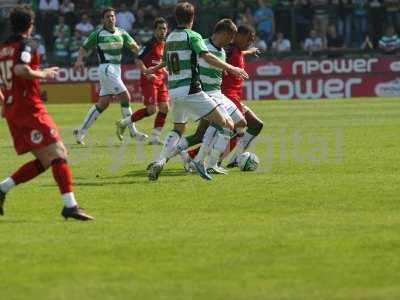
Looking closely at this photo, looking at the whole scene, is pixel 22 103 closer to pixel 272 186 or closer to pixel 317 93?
pixel 272 186

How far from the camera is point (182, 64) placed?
15.0m

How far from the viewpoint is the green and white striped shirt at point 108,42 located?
22422mm

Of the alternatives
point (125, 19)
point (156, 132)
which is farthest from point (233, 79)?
point (125, 19)

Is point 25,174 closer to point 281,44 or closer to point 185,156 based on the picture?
point 185,156

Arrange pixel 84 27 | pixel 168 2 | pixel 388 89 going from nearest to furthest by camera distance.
→ 1. pixel 388 89
2. pixel 84 27
3. pixel 168 2

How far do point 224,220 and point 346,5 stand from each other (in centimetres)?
2963

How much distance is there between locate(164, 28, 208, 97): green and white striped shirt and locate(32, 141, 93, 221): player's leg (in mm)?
3768

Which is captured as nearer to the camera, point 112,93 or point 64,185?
point 64,185

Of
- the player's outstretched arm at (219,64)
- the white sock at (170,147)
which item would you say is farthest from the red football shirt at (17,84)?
the white sock at (170,147)

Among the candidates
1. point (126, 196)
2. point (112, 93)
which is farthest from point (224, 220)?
point (112, 93)

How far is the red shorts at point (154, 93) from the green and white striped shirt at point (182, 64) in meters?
7.65

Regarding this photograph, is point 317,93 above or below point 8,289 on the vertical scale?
below

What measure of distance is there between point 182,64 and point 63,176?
13.4 ft

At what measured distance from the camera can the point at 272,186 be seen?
47.7 ft
